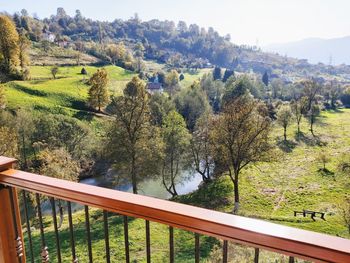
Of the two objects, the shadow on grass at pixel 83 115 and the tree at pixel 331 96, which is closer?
the shadow on grass at pixel 83 115

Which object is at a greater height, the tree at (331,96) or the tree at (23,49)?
the tree at (23,49)

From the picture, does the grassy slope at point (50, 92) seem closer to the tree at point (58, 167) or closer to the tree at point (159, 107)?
the tree at point (159, 107)

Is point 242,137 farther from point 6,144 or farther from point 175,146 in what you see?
point 6,144

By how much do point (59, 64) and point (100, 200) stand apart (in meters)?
47.9

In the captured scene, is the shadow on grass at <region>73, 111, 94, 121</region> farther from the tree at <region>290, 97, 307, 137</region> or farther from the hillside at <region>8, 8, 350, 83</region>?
the hillside at <region>8, 8, 350, 83</region>

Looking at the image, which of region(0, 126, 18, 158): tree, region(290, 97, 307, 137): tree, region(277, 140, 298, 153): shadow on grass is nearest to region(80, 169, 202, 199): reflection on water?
region(0, 126, 18, 158): tree

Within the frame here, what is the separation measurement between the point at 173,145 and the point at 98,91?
15.1 metres

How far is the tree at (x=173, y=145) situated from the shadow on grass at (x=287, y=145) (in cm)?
1161

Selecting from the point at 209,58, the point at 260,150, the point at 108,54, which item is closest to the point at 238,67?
the point at 209,58

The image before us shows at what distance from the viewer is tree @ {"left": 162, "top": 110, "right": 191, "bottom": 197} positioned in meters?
17.9

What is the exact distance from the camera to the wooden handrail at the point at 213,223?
3.88 ft

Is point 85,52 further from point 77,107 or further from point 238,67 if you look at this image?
point 238,67

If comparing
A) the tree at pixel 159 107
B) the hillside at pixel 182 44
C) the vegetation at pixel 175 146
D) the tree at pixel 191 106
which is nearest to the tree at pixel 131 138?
the vegetation at pixel 175 146

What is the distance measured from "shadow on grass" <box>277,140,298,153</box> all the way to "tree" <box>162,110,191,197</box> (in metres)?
11.6
